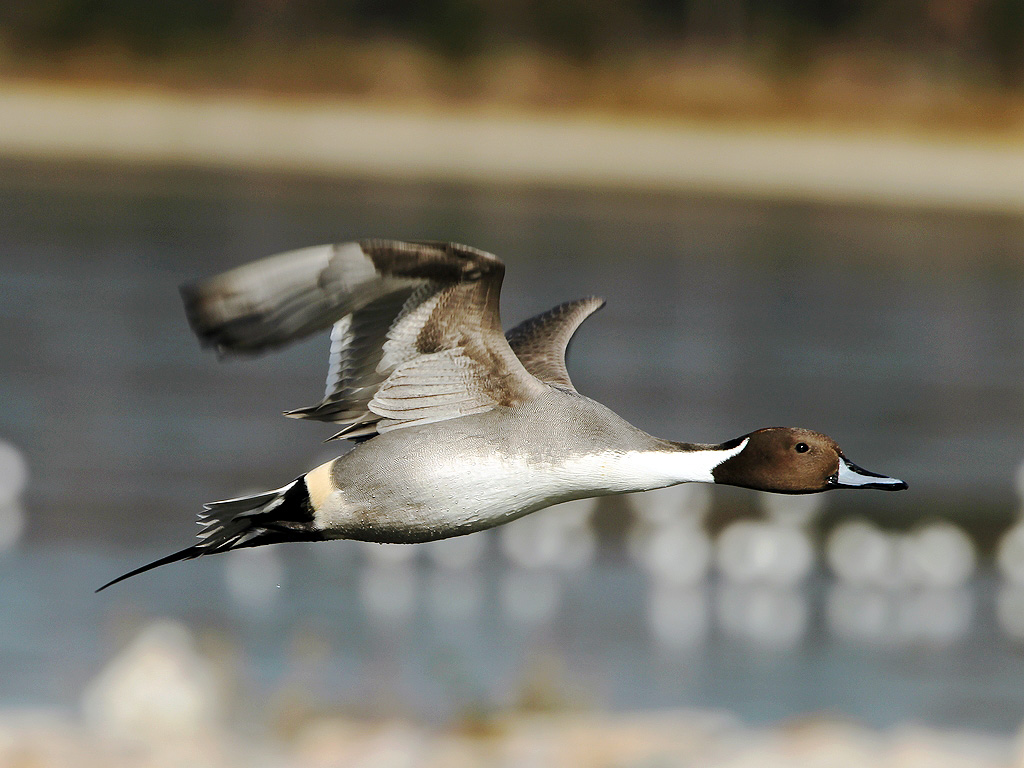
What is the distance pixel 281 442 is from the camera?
1202cm

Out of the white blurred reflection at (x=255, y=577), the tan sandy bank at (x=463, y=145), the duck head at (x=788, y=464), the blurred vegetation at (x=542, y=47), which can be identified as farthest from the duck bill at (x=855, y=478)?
the blurred vegetation at (x=542, y=47)

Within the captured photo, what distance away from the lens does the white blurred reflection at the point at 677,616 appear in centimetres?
877

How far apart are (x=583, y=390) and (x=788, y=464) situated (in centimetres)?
999

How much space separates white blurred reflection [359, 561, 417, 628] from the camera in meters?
8.83

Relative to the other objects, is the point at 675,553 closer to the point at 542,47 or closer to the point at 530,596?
the point at 530,596

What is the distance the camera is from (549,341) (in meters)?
3.89

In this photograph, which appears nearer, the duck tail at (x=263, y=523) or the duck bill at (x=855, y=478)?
the duck bill at (x=855, y=478)

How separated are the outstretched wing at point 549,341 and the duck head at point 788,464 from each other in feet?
1.82

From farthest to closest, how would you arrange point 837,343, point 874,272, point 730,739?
point 874,272 < point 837,343 < point 730,739

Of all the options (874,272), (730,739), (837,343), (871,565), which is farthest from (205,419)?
(874,272)

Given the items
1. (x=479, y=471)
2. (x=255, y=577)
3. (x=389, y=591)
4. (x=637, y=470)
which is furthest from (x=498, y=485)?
(x=389, y=591)

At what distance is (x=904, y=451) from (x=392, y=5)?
21781 mm

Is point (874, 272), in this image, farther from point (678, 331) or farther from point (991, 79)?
point (991, 79)

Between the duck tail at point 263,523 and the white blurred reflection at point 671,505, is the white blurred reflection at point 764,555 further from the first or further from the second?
the duck tail at point 263,523
